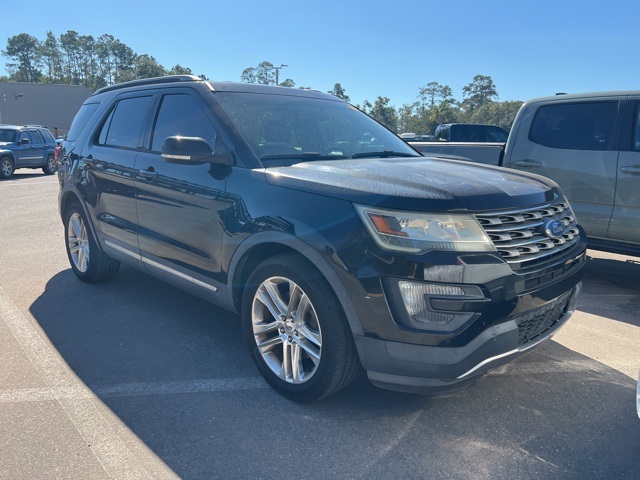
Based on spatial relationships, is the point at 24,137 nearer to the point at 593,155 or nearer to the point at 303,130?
the point at 303,130

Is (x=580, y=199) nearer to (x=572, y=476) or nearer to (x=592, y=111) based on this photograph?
(x=592, y=111)

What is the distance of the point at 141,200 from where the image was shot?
160 inches

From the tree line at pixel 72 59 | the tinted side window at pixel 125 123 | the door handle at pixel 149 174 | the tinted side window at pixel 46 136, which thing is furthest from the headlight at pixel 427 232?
the tree line at pixel 72 59

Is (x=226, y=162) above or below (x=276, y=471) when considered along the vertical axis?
above

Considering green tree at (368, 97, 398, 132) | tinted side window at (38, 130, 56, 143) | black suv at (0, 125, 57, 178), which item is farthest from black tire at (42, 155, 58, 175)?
green tree at (368, 97, 398, 132)

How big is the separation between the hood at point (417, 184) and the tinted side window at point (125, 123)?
1.79 metres

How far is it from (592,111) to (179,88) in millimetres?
4232

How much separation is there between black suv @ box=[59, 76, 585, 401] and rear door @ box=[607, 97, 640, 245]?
2173mm

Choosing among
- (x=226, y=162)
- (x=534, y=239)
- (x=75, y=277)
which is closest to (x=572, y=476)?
(x=534, y=239)

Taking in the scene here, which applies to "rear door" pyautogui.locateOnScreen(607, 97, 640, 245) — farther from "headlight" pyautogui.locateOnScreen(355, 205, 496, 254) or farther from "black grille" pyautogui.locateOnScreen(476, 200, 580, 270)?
"headlight" pyautogui.locateOnScreen(355, 205, 496, 254)

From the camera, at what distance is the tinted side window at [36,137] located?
19.5 meters

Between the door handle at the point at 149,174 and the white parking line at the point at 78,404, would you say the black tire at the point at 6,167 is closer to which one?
the white parking line at the point at 78,404

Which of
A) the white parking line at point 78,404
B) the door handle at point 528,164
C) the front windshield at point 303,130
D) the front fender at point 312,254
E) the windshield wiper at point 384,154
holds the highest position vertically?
the front windshield at point 303,130

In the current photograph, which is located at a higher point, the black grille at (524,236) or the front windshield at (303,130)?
the front windshield at (303,130)
